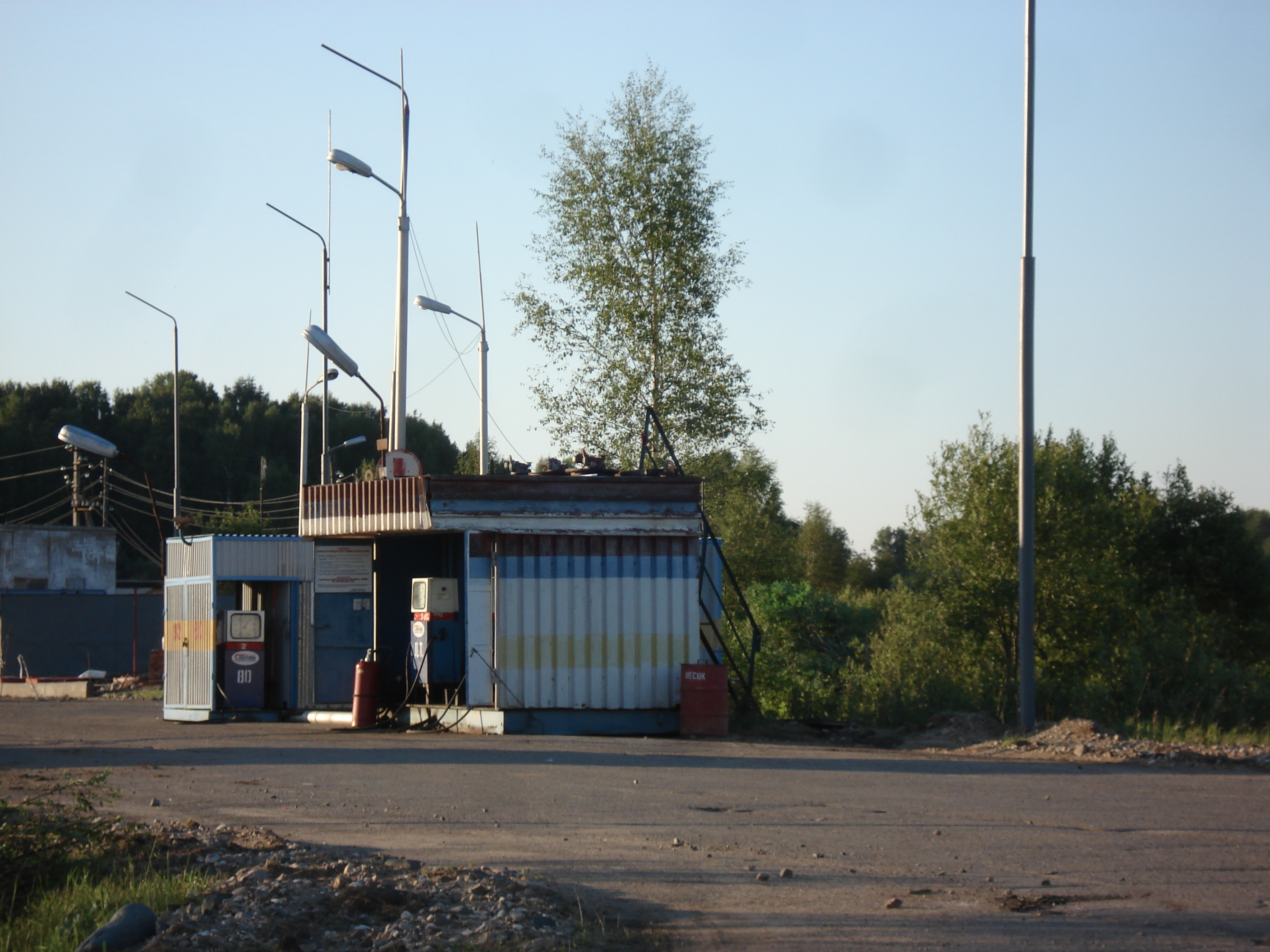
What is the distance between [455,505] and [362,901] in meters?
12.1

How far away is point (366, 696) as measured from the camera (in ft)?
65.4

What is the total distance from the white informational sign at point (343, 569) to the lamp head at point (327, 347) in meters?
3.11

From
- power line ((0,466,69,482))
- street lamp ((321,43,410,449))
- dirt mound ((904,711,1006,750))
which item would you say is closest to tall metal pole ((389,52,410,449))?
street lamp ((321,43,410,449))

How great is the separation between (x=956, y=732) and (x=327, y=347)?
38.3ft

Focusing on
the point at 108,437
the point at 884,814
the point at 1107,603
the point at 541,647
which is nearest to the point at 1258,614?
the point at 1107,603

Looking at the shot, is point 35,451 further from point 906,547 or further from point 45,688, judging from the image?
point 906,547

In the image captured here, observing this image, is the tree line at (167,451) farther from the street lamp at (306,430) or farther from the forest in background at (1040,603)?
the street lamp at (306,430)

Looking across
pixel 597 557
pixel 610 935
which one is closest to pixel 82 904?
pixel 610 935

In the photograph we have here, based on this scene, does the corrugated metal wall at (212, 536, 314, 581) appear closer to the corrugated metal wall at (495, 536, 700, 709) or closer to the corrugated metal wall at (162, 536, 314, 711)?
the corrugated metal wall at (162, 536, 314, 711)

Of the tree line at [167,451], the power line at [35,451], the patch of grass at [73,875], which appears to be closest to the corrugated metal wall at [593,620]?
the patch of grass at [73,875]

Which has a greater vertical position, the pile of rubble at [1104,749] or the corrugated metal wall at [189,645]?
the corrugated metal wall at [189,645]

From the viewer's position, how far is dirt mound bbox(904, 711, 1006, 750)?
17.4 meters

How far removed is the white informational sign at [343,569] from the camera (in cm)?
2172

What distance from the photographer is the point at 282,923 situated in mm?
6094
